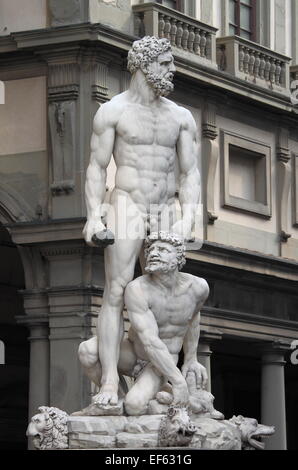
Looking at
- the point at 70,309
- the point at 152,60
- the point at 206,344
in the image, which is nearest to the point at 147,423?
the point at 152,60

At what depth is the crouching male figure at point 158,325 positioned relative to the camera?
2112 cm

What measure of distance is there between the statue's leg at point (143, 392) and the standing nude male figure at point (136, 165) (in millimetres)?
362

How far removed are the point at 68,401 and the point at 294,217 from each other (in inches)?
311

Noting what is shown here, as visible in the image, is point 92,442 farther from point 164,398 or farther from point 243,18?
point 243,18

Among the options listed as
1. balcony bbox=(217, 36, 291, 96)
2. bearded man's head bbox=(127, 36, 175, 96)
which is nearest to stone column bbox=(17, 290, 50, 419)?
balcony bbox=(217, 36, 291, 96)

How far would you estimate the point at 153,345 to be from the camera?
69.3 ft

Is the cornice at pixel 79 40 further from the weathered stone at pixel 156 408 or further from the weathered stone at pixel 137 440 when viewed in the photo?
the weathered stone at pixel 137 440

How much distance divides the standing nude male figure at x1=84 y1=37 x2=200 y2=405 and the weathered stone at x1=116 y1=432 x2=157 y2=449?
85cm

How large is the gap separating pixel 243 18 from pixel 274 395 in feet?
20.8

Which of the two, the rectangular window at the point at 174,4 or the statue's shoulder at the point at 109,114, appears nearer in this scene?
the statue's shoulder at the point at 109,114

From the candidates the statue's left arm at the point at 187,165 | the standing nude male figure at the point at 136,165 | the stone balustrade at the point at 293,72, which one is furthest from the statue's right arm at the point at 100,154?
the stone balustrade at the point at 293,72

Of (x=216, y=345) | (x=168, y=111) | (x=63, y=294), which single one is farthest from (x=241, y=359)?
(x=168, y=111)

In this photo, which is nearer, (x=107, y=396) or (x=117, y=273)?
(x=107, y=396)
